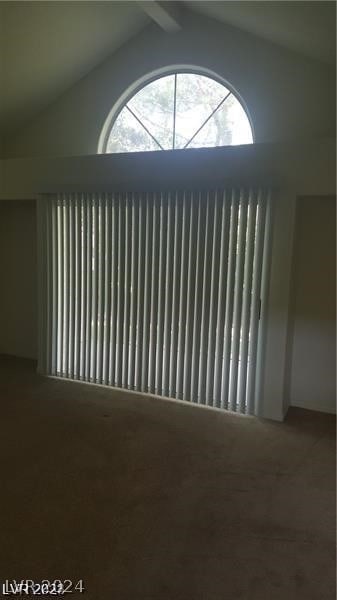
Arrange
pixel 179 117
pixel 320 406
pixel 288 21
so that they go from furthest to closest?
pixel 179 117, pixel 320 406, pixel 288 21

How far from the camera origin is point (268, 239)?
350 centimetres

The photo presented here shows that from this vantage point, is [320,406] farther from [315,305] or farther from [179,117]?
[179,117]

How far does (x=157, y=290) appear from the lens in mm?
4023

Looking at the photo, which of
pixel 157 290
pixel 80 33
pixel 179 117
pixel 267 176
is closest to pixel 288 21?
pixel 267 176

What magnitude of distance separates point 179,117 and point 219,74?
0.59 metres

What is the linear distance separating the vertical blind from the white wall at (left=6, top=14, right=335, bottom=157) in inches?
36.2

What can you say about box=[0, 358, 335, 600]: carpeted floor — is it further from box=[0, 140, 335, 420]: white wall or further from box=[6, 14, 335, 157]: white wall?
box=[6, 14, 335, 157]: white wall

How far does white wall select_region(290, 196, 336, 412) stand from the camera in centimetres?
368

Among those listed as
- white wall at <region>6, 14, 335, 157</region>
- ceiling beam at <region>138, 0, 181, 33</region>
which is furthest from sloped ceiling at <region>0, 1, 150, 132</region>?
ceiling beam at <region>138, 0, 181, 33</region>

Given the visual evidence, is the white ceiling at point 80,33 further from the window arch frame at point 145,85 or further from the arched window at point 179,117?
the arched window at point 179,117

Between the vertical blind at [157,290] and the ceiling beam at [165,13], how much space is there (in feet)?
5.44

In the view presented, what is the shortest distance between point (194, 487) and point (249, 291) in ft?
5.81

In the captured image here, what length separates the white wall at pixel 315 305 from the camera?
368 centimetres

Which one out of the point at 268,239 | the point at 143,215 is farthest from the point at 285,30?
the point at 143,215
